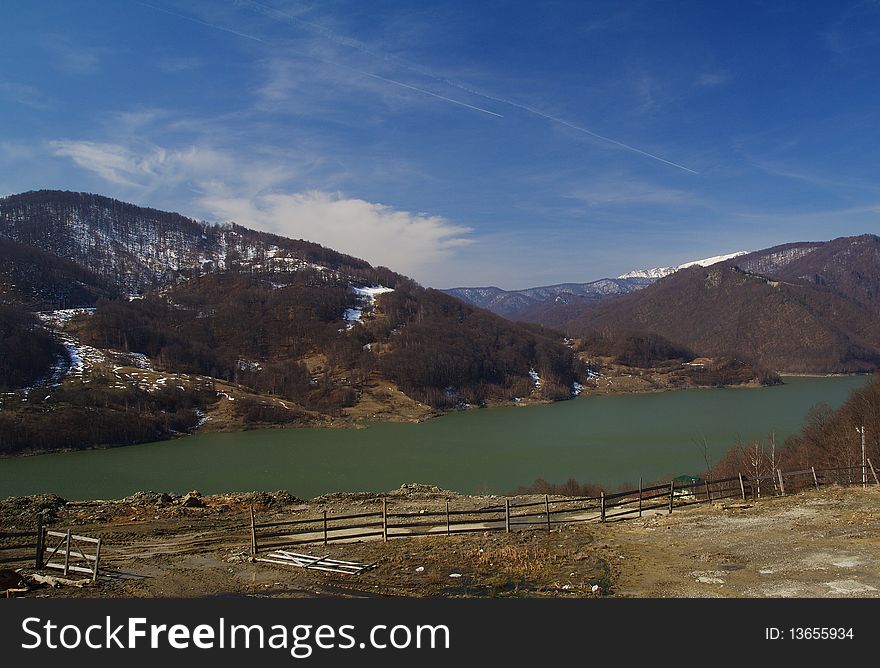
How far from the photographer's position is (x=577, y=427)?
85.0 metres

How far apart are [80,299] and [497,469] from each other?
14420 centimetres

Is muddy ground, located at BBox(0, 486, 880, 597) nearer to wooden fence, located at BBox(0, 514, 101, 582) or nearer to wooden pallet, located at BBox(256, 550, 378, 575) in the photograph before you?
wooden pallet, located at BBox(256, 550, 378, 575)

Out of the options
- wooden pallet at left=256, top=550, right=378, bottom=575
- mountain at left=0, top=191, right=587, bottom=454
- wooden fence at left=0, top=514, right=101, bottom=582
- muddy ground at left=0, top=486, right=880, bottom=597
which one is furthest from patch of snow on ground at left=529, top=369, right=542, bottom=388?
wooden fence at left=0, top=514, right=101, bottom=582

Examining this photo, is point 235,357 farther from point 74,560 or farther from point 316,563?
point 316,563

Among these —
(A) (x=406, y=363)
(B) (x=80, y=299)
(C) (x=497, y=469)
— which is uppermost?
(B) (x=80, y=299)

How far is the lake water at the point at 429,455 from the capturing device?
164 ft

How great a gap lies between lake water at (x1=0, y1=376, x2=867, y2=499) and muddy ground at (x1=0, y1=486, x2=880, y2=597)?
23.5 metres

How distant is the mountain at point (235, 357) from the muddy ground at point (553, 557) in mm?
66041

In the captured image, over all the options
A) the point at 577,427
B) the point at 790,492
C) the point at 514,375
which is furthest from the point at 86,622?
the point at 514,375

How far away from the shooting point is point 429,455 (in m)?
64.1

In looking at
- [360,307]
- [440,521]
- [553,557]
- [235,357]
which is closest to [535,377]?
[360,307]

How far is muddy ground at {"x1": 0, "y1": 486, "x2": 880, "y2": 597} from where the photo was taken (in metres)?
13.1

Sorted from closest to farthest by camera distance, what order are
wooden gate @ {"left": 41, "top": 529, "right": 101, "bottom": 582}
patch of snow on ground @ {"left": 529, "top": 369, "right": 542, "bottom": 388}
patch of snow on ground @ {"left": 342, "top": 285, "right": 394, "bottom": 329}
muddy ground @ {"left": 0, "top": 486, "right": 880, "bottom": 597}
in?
muddy ground @ {"left": 0, "top": 486, "right": 880, "bottom": 597}
wooden gate @ {"left": 41, "top": 529, "right": 101, "bottom": 582}
patch of snow on ground @ {"left": 529, "top": 369, "right": 542, "bottom": 388}
patch of snow on ground @ {"left": 342, "top": 285, "right": 394, "bottom": 329}

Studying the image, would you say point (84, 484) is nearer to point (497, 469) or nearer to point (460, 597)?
point (497, 469)
